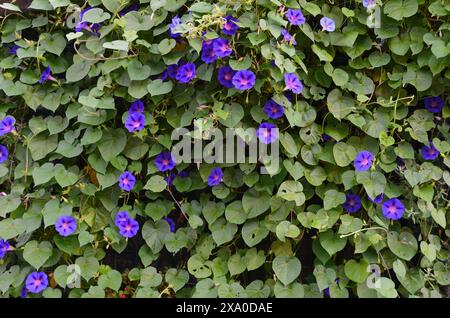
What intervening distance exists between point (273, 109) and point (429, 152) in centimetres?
63

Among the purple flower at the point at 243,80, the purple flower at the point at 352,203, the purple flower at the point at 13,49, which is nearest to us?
the purple flower at the point at 243,80

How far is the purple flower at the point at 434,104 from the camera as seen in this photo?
6.97 ft

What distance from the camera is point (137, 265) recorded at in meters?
2.40

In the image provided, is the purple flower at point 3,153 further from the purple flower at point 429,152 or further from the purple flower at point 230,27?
the purple flower at point 429,152

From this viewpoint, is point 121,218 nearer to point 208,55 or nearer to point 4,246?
point 4,246

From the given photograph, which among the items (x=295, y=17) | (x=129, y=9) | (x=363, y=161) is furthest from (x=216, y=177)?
(x=129, y=9)

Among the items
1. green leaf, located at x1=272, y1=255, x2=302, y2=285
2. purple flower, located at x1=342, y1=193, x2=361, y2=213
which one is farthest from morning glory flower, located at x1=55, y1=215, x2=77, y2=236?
purple flower, located at x1=342, y1=193, x2=361, y2=213

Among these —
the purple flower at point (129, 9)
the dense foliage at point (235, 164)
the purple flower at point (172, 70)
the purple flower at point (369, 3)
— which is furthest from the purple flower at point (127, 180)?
the purple flower at point (369, 3)

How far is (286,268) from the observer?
207cm

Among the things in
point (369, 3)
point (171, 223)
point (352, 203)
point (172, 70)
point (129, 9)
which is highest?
point (369, 3)

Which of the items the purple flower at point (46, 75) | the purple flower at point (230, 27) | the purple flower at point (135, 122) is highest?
the purple flower at point (230, 27)

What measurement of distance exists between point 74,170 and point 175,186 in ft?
1.38

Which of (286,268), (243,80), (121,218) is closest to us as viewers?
(243,80)

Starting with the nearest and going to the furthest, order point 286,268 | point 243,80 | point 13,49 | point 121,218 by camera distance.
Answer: point 243,80
point 286,268
point 121,218
point 13,49
